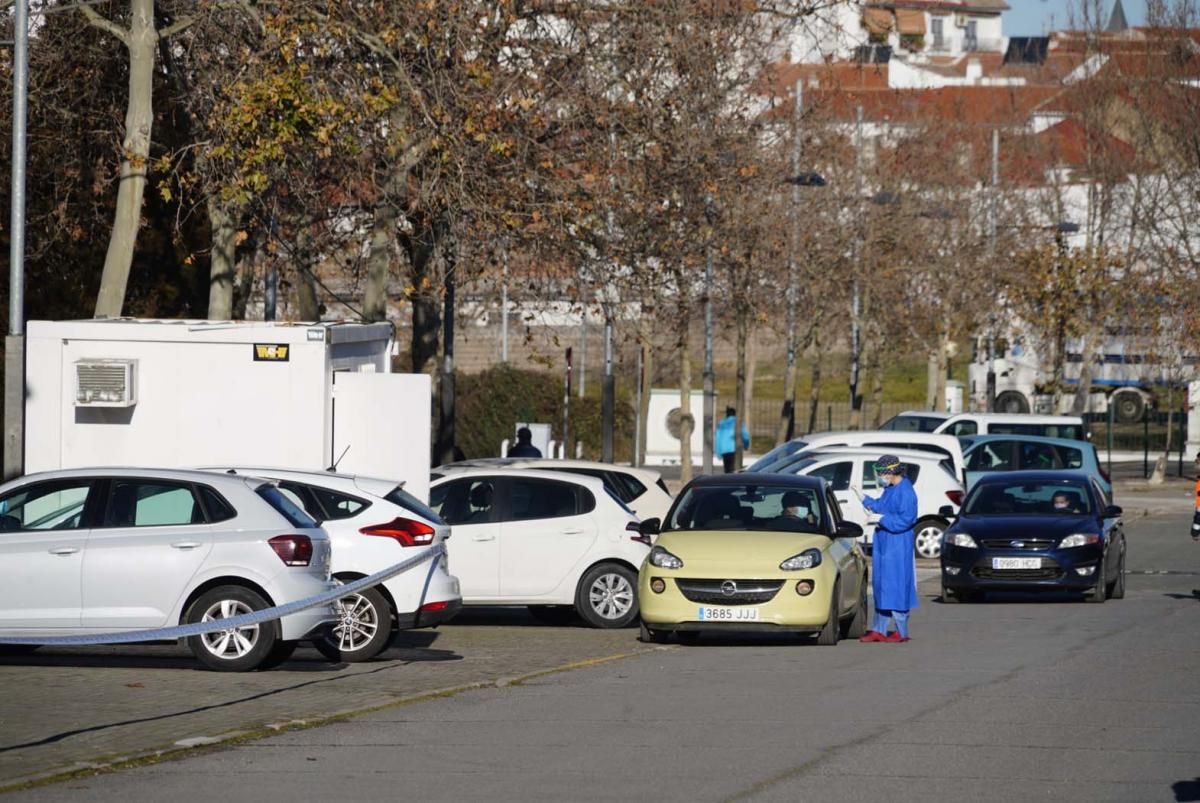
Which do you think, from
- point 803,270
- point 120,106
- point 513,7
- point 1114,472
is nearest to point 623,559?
point 513,7

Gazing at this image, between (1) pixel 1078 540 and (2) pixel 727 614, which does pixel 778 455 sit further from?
(2) pixel 727 614

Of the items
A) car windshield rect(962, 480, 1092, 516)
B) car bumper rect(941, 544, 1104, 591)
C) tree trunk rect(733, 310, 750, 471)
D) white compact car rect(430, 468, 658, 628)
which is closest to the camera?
white compact car rect(430, 468, 658, 628)

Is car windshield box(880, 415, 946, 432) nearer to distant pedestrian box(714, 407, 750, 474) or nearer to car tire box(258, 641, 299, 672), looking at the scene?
distant pedestrian box(714, 407, 750, 474)

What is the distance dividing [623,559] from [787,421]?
2701 centimetres

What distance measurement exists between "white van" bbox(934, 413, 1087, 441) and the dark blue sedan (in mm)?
13094

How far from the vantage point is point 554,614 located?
20.0 metres

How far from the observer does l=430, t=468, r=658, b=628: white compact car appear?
18344 millimetres

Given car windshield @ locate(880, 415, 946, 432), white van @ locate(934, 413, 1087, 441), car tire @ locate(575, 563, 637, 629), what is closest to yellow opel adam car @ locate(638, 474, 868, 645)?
car tire @ locate(575, 563, 637, 629)

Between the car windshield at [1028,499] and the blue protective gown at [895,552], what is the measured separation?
576cm

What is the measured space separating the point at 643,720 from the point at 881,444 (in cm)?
2035

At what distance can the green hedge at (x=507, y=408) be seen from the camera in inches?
2048

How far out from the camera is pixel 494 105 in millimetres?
21250

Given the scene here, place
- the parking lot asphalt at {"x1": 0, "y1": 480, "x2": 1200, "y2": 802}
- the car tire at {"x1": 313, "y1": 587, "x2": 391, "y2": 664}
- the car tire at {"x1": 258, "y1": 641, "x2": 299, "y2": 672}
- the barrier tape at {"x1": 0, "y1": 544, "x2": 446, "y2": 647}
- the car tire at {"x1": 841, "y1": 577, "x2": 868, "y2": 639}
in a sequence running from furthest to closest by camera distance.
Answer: the car tire at {"x1": 841, "y1": 577, "x2": 868, "y2": 639} → the car tire at {"x1": 313, "y1": 587, "x2": 391, "y2": 664} → the car tire at {"x1": 258, "y1": 641, "x2": 299, "y2": 672} → the barrier tape at {"x1": 0, "y1": 544, "x2": 446, "y2": 647} → the parking lot asphalt at {"x1": 0, "y1": 480, "x2": 1200, "y2": 802}

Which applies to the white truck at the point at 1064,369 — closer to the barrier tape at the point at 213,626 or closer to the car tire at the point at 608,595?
the car tire at the point at 608,595
